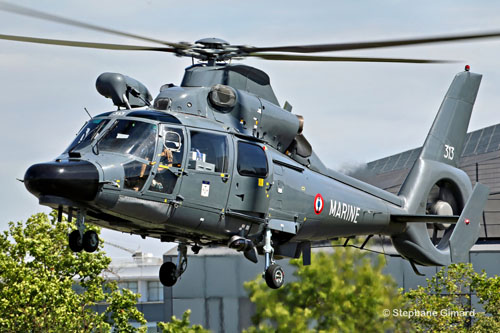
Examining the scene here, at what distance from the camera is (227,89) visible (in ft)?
55.6

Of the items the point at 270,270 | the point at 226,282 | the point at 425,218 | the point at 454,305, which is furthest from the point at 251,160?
the point at 454,305

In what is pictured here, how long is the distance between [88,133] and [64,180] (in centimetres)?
147

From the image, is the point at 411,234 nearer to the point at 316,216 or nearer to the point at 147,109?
the point at 316,216

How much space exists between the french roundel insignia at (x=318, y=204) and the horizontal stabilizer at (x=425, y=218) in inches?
118

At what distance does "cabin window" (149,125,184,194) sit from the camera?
1508 cm

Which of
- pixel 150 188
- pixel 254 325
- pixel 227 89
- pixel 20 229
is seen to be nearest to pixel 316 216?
pixel 227 89

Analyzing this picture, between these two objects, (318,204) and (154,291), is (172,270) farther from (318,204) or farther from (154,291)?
(154,291)

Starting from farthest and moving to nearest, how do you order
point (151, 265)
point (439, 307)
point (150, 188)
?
point (151, 265) < point (439, 307) < point (150, 188)

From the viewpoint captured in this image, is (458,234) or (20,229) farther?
(20,229)

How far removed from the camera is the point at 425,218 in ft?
65.7

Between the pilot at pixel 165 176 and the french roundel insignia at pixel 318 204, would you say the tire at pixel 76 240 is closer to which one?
the pilot at pixel 165 176

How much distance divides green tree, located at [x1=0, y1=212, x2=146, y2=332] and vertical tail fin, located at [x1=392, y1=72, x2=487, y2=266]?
46.1ft

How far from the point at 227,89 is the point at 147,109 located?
65.6 inches

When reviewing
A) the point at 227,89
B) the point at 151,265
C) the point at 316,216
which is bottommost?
the point at 316,216
